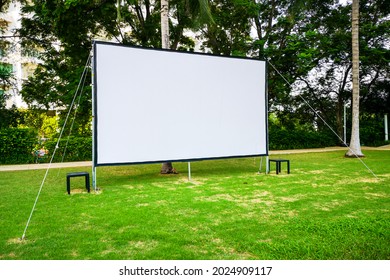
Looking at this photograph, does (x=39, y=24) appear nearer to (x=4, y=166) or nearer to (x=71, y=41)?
(x=71, y=41)

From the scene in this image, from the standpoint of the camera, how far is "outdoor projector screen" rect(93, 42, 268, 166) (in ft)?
24.0

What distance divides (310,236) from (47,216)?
3847mm

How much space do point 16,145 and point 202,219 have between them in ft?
33.5

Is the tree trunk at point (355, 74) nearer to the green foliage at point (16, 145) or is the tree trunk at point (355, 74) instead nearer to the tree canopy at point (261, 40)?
the tree canopy at point (261, 40)

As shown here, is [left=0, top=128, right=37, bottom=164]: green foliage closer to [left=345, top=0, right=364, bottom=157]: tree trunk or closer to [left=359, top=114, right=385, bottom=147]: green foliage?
[left=345, top=0, right=364, bottom=157]: tree trunk

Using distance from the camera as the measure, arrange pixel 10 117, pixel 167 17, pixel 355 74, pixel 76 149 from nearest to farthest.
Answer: pixel 167 17, pixel 76 149, pixel 355 74, pixel 10 117

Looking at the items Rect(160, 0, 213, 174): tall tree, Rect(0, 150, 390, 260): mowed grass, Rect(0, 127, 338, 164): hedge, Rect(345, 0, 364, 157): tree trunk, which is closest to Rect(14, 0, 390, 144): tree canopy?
Rect(160, 0, 213, 174): tall tree

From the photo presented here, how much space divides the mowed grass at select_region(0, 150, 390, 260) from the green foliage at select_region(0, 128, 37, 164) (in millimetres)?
4302

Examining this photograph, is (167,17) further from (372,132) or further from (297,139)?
(372,132)

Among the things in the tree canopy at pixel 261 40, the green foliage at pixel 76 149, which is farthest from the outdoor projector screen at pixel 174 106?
the green foliage at pixel 76 149

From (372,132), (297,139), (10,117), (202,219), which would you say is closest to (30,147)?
(10,117)

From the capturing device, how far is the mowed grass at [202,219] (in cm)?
368

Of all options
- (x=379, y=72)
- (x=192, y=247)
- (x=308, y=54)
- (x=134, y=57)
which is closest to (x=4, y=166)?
(x=134, y=57)

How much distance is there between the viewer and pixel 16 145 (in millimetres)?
12531
